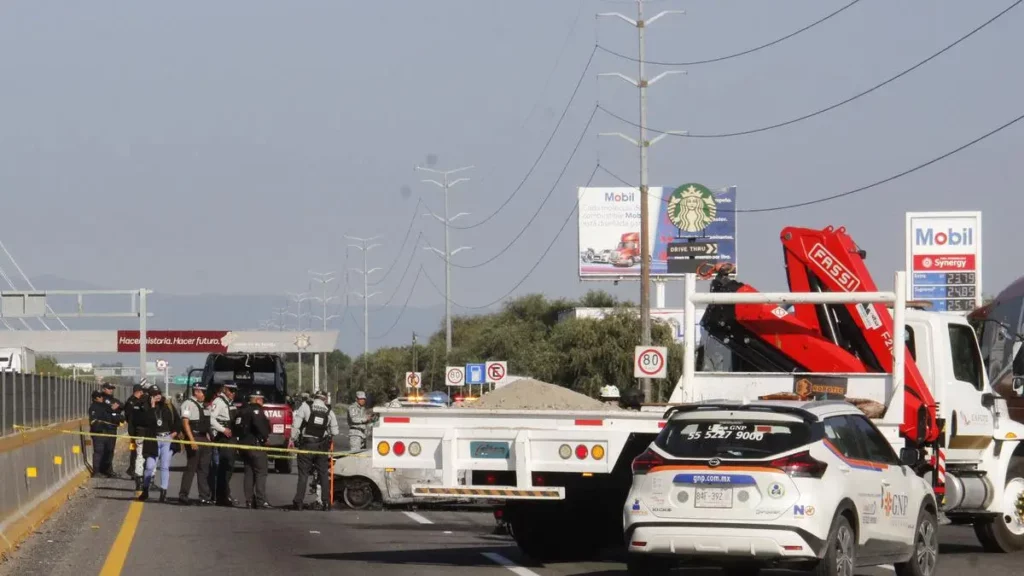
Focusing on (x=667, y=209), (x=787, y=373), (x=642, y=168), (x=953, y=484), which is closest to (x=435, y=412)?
(x=787, y=373)

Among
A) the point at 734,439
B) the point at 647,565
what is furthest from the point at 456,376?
the point at 734,439

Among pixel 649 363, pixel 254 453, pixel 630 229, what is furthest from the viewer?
pixel 630 229

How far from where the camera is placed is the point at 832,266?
18.5 metres

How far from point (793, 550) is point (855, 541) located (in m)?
0.94

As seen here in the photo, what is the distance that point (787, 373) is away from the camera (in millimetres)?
17125

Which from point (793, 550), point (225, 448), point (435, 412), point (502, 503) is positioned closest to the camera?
point (793, 550)

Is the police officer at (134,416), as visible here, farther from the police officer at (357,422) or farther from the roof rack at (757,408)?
the roof rack at (757,408)

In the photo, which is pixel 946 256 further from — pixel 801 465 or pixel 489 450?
pixel 801 465

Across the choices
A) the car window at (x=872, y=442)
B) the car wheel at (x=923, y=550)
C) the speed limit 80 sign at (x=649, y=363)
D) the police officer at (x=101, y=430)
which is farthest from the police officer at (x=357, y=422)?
the car window at (x=872, y=442)

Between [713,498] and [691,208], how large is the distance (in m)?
70.8

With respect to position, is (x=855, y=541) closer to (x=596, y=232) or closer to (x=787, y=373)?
(x=787, y=373)

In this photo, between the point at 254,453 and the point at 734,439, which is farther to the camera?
the point at 254,453

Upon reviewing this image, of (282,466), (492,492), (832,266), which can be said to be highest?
(832,266)

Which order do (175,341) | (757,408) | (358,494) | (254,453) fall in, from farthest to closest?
(175,341) < (254,453) < (358,494) < (757,408)
